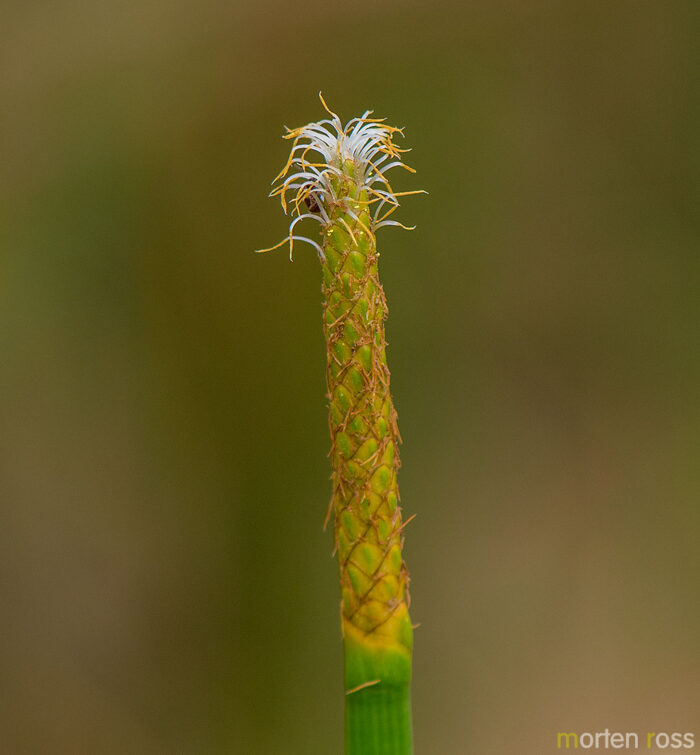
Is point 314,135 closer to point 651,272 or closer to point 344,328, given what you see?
point 344,328

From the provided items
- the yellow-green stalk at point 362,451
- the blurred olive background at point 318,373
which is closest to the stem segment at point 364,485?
the yellow-green stalk at point 362,451

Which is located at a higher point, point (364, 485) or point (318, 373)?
point (318, 373)

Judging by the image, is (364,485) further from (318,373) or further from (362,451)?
(318,373)

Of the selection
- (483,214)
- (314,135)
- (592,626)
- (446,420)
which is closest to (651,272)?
(483,214)

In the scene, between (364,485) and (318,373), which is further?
(318,373)

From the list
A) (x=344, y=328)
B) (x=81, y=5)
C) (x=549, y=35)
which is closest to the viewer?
(x=344, y=328)

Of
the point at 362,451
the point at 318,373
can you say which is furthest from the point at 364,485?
the point at 318,373
